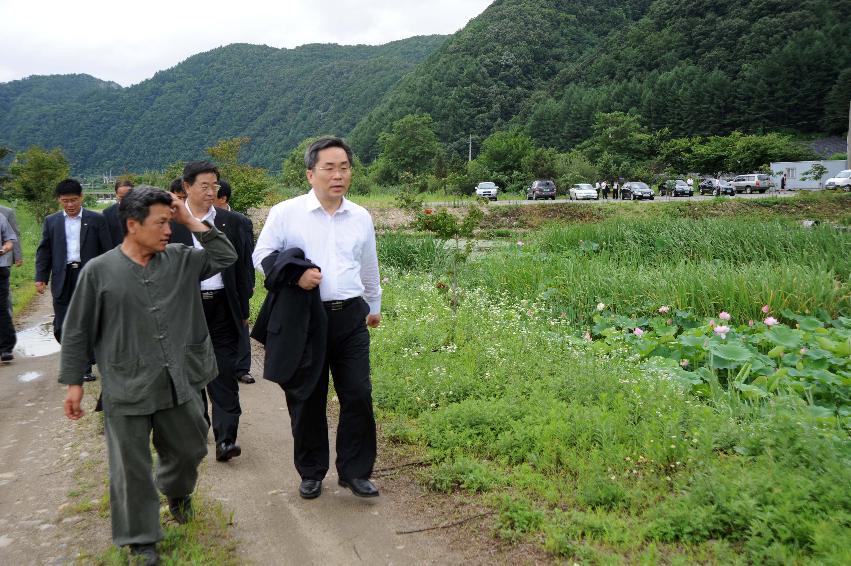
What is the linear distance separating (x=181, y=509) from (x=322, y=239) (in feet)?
5.66

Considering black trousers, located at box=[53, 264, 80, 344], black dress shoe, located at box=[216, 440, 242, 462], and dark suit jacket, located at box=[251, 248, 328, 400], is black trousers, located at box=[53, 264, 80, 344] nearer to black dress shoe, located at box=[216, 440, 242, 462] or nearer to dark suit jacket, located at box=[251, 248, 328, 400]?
black dress shoe, located at box=[216, 440, 242, 462]

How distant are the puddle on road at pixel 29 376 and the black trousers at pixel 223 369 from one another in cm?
348

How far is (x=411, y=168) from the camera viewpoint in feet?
230

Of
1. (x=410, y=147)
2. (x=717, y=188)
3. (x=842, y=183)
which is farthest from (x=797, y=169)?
(x=410, y=147)

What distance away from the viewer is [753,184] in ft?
143

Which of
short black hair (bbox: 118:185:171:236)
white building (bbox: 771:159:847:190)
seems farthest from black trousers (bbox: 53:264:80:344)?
white building (bbox: 771:159:847:190)

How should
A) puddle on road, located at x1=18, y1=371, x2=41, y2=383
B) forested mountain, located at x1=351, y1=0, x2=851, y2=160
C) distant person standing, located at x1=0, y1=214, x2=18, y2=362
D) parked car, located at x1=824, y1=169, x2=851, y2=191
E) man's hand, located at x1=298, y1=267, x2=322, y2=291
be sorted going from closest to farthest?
man's hand, located at x1=298, y1=267, x2=322, y2=291, puddle on road, located at x1=18, y1=371, x2=41, y2=383, distant person standing, located at x1=0, y1=214, x2=18, y2=362, parked car, located at x1=824, y1=169, x2=851, y2=191, forested mountain, located at x1=351, y1=0, x2=851, y2=160

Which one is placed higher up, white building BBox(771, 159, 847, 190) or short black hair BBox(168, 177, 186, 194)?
short black hair BBox(168, 177, 186, 194)

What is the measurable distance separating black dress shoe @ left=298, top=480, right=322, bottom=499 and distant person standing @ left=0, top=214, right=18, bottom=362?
571 cm

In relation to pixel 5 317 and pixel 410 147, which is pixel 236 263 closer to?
pixel 5 317

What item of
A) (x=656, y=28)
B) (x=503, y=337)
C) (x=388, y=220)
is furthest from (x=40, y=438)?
(x=656, y=28)

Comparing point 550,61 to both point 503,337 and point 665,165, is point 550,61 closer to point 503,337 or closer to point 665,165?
point 665,165

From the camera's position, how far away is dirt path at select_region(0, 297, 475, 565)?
340 centimetres

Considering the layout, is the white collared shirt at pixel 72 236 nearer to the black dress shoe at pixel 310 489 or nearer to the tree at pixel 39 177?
the black dress shoe at pixel 310 489
